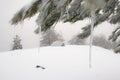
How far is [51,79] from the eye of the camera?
327 inches

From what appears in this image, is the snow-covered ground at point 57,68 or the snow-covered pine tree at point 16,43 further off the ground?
the snow-covered pine tree at point 16,43

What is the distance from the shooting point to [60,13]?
349 centimetres

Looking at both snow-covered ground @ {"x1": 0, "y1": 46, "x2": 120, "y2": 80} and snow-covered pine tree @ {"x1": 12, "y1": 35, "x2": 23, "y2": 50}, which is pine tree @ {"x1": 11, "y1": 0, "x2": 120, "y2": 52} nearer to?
snow-covered ground @ {"x1": 0, "y1": 46, "x2": 120, "y2": 80}

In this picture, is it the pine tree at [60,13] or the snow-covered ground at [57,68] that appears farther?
the snow-covered ground at [57,68]

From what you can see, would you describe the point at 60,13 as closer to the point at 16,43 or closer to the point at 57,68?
the point at 57,68

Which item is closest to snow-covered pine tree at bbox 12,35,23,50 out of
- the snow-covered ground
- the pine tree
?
the snow-covered ground

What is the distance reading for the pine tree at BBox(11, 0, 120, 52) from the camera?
9.65 feet

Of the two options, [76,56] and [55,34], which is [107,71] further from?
[55,34]

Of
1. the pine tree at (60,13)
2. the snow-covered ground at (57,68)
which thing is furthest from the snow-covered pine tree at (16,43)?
the pine tree at (60,13)

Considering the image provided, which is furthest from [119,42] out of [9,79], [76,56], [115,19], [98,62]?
[76,56]

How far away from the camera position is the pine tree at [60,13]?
294cm

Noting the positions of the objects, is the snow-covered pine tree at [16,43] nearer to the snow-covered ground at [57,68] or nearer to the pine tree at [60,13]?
the snow-covered ground at [57,68]

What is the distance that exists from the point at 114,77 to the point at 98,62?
3.02 m

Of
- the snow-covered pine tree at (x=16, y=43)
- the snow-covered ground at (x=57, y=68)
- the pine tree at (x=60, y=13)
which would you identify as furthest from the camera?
the snow-covered pine tree at (x=16, y=43)
